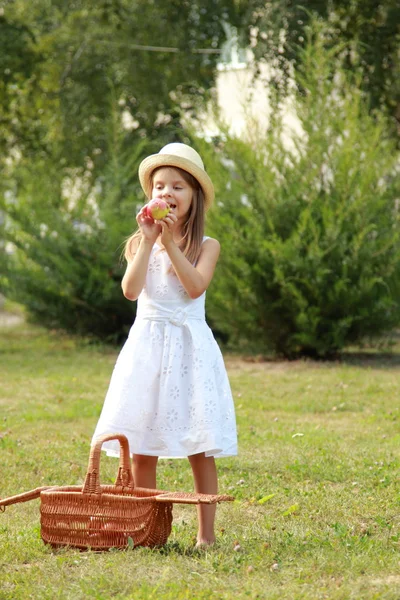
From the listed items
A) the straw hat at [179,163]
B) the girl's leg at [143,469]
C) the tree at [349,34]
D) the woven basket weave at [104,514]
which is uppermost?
the tree at [349,34]

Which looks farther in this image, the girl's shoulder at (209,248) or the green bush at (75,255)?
the green bush at (75,255)

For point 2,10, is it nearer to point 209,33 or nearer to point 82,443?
point 209,33

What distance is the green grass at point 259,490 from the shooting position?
Answer: 3.57 m

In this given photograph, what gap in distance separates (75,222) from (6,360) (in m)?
2.36

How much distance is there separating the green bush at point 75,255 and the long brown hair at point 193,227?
8.18 m

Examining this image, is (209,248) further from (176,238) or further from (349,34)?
(349,34)

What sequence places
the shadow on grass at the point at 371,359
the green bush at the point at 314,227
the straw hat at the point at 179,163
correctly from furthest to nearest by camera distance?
the shadow on grass at the point at 371,359
the green bush at the point at 314,227
the straw hat at the point at 179,163

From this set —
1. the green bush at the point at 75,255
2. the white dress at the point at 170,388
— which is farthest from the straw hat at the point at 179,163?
the green bush at the point at 75,255

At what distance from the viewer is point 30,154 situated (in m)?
16.8

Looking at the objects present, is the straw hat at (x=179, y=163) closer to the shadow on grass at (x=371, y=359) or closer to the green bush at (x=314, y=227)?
the green bush at (x=314, y=227)

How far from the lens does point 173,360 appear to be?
4.01 metres

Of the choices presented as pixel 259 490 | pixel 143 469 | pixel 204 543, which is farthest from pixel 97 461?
pixel 259 490

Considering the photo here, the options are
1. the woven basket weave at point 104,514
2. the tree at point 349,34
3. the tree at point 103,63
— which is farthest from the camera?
the tree at point 103,63

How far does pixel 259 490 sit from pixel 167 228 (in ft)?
6.21
